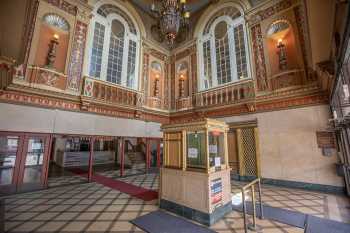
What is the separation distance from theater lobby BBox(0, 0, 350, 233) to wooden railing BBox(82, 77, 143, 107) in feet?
0.17

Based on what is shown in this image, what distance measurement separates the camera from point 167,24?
4.62 meters

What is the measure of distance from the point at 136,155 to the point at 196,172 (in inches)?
380

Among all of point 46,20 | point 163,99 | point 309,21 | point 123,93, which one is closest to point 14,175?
point 123,93

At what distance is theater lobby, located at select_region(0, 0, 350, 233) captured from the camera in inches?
134

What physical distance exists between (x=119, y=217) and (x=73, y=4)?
8.26m

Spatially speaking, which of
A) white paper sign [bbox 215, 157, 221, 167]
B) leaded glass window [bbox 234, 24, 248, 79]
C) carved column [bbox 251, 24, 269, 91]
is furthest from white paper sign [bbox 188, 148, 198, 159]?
leaded glass window [bbox 234, 24, 248, 79]

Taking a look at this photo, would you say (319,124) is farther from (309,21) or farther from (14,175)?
(14,175)

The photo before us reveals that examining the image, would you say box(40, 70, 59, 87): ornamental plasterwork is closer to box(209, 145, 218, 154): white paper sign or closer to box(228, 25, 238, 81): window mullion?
box(209, 145, 218, 154): white paper sign

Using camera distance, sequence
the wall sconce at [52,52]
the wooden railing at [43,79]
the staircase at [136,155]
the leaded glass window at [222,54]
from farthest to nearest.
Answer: the staircase at [136,155] < the leaded glass window at [222,54] < the wall sconce at [52,52] < the wooden railing at [43,79]

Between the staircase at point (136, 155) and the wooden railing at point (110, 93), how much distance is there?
15.3 ft

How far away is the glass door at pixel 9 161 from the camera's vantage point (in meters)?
5.02

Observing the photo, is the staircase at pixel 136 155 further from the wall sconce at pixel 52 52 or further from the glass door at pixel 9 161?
the wall sconce at pixel 52 52

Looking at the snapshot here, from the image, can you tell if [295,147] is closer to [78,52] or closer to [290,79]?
[290,79]

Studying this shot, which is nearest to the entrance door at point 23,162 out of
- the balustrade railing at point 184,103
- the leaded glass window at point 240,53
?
the balustrade railing at point 184,103
